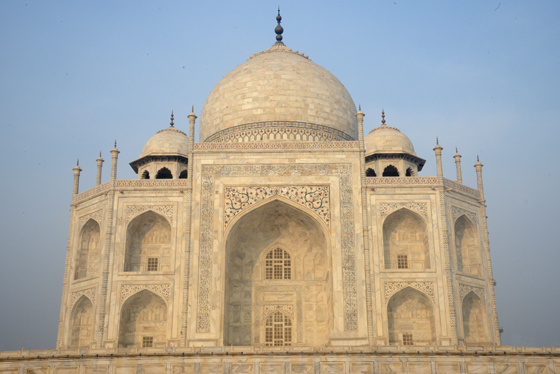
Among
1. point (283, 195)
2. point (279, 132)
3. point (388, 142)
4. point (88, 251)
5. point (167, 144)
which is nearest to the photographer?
point (283, 195)

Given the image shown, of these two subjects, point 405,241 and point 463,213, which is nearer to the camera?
point 405,241

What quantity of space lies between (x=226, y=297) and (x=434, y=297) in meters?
6.32

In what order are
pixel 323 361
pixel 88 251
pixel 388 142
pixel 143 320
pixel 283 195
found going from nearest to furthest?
pixel 323 361, pixel 143 320, pixel 283 195, pixel 88 251, pixel 388 142

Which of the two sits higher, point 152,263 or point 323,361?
point 152,263

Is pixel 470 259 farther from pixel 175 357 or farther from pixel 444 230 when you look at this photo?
pixel 175 357

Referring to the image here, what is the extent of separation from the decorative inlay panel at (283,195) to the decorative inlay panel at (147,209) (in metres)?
1.79

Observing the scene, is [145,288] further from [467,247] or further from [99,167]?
[467,247]

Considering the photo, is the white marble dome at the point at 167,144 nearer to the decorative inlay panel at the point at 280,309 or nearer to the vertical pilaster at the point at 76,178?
the vertical pilaster at the point at 76,178

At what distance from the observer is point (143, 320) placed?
21359 mm

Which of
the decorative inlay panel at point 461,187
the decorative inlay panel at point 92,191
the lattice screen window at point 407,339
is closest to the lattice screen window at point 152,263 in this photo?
the decorative inlay panel at point 92,191

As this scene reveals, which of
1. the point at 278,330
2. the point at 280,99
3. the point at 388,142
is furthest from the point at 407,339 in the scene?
the point at 280,99

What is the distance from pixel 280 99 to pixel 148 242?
7.19m

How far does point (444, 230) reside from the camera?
2134cm

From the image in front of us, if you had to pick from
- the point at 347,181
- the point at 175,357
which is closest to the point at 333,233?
the point at 347,181
